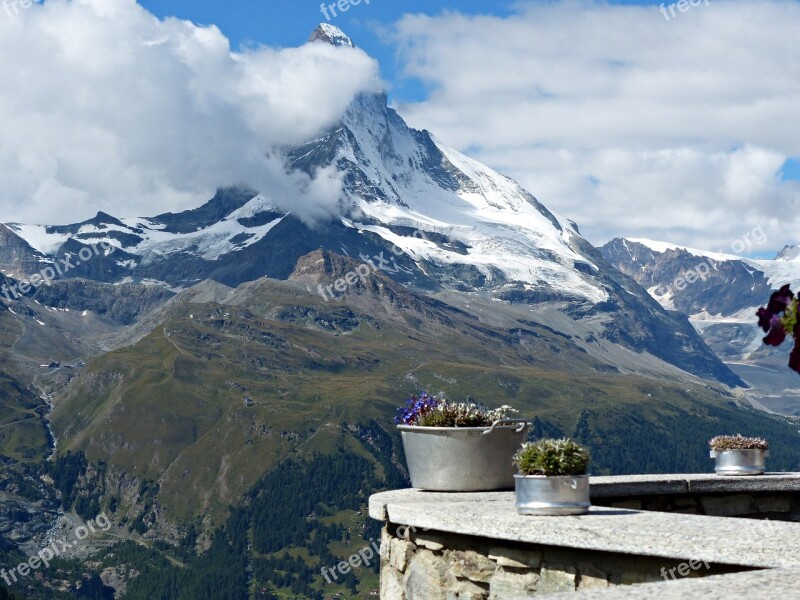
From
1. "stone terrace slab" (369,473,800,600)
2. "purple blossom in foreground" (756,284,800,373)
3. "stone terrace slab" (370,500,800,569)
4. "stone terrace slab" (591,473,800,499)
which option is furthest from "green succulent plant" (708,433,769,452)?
"purple blossom in foreground" (756,284,800,373)

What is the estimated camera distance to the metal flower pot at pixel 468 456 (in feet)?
43.4

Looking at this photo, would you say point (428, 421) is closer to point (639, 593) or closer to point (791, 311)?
point (639, 593)

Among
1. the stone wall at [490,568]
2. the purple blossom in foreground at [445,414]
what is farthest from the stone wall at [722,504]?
the stone wall at [490,568]

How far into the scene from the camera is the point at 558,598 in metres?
7.55

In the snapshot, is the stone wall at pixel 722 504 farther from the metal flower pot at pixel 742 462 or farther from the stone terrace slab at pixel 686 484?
the metal flower pot at pixel 742 462

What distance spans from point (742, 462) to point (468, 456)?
5.16 metres

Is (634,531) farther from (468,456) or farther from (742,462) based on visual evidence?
(742,462)

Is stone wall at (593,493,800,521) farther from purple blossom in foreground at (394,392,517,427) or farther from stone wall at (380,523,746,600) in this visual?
stone wall at (380,523,746,600)

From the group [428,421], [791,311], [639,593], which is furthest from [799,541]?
[428,421]

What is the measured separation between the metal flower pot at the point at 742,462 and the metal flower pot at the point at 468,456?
4496 mm

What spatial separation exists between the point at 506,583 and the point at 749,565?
2.45 metres

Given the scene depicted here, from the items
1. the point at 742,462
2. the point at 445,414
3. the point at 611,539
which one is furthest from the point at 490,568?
the point at 742,462

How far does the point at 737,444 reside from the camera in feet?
54.3

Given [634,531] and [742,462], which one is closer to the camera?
[634,531]
